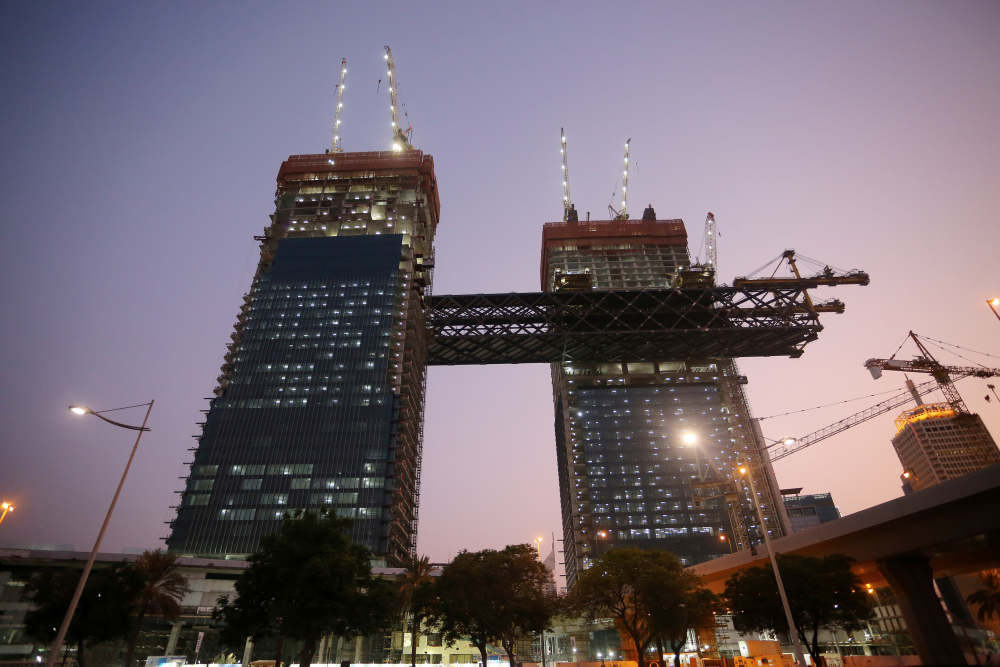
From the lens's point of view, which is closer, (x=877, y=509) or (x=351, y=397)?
(x=877, y=509)

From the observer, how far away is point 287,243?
145500 mm

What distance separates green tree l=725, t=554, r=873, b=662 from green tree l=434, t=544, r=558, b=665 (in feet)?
60.0

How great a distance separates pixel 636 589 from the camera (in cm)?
5141

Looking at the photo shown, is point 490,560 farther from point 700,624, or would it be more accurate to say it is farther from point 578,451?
point 578,451

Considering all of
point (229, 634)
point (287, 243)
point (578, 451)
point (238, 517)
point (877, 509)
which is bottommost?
point (229, 634)

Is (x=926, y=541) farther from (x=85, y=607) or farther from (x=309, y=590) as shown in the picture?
(x=85, y=607)

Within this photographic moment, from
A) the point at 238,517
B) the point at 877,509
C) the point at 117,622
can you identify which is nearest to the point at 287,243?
the point at 238,517

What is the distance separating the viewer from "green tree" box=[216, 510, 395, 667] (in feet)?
138

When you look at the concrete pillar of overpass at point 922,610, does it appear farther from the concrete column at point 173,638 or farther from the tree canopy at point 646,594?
the concrete column at point 173,638

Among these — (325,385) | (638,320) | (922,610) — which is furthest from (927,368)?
(325,385)

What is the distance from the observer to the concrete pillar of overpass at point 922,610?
4000 centimetres

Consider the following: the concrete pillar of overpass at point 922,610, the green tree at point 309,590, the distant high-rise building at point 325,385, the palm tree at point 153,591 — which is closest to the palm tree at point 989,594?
the concrete pillar of overpass at point 922,610

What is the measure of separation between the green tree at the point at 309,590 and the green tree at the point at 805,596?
101 ft

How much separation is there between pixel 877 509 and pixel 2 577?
8408 centimetres
